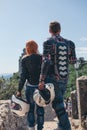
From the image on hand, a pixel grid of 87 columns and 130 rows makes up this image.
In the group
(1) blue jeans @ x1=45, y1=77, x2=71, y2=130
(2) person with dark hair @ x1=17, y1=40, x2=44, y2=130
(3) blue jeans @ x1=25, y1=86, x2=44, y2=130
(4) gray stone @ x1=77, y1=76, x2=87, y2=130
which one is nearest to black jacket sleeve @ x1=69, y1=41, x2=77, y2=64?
(1) blue jeans @ x1=45, y1=77, x2=71, y2=130

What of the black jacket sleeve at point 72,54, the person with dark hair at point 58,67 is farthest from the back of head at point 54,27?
the black jacket sleeve at point 72,54

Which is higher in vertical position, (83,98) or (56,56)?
(56,56)

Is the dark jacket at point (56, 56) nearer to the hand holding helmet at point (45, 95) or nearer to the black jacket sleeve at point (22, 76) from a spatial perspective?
the hand holding helmet at point (45, 95)

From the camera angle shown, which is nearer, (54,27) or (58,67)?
(58,67)

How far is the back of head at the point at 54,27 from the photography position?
7032 mm

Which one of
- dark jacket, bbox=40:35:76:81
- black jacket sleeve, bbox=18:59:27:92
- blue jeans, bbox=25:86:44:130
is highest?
dark jacket, bbox=40:35:76:81

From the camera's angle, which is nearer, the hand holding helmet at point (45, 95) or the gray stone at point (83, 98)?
the hand holding helmet at point (45, 95)

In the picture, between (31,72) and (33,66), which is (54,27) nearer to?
(33,66)

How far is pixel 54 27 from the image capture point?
7035 millimetres

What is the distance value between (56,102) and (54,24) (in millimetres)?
1372

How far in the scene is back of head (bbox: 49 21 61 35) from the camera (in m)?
7.03

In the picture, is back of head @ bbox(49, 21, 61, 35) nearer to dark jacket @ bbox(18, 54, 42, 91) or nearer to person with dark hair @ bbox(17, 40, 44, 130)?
person with dark hair @ bbox(17, 40, 44, 130)

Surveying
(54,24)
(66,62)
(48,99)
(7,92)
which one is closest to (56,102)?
A: (48,99)

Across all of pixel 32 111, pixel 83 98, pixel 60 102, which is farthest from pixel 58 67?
pixel 83 98
